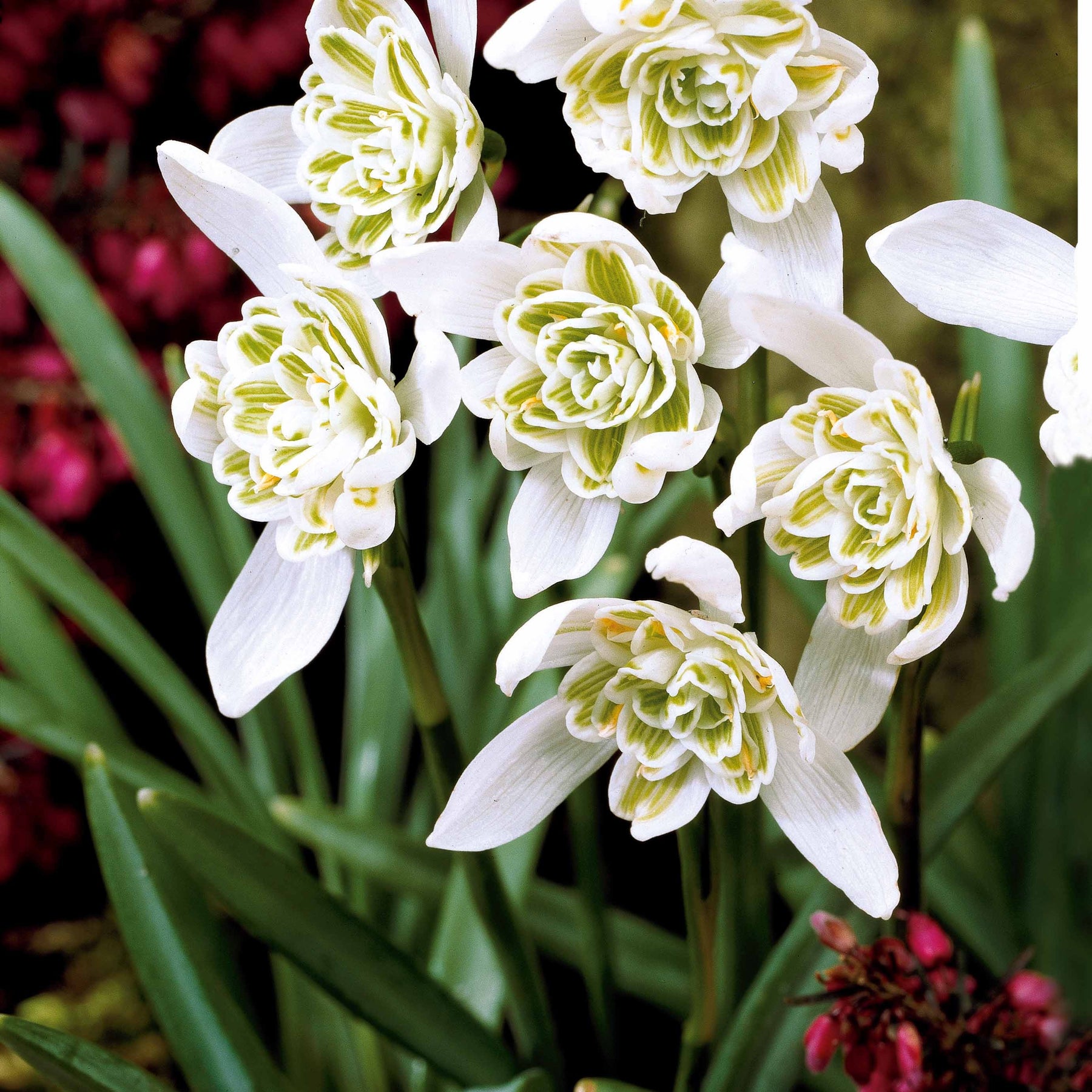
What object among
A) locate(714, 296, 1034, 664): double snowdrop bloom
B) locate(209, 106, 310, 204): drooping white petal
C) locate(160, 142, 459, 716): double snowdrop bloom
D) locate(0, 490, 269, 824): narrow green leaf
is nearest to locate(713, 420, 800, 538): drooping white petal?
locate(714, 296, 1034, 664): double snowdrop bloom

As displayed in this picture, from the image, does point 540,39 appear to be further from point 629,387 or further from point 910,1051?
point 910,1051

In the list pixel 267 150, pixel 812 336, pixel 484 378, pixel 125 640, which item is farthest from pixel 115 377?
pixel 812 336

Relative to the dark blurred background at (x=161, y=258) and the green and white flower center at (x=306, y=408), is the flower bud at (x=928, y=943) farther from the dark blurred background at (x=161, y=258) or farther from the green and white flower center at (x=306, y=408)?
the dark blurred background at (x=161, y=258)

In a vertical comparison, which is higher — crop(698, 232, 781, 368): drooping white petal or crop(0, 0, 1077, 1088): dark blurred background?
crop(698, 232, 781, 368): drooping white petal

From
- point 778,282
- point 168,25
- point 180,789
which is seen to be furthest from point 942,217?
point 168,25

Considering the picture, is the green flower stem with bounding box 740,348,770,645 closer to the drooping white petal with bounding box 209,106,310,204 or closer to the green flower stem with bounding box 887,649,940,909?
the green flower stem with bounding box 887,649,940,909

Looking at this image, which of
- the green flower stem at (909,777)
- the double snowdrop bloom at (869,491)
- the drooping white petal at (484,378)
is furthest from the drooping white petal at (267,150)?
the green flower stem at (909,777)
